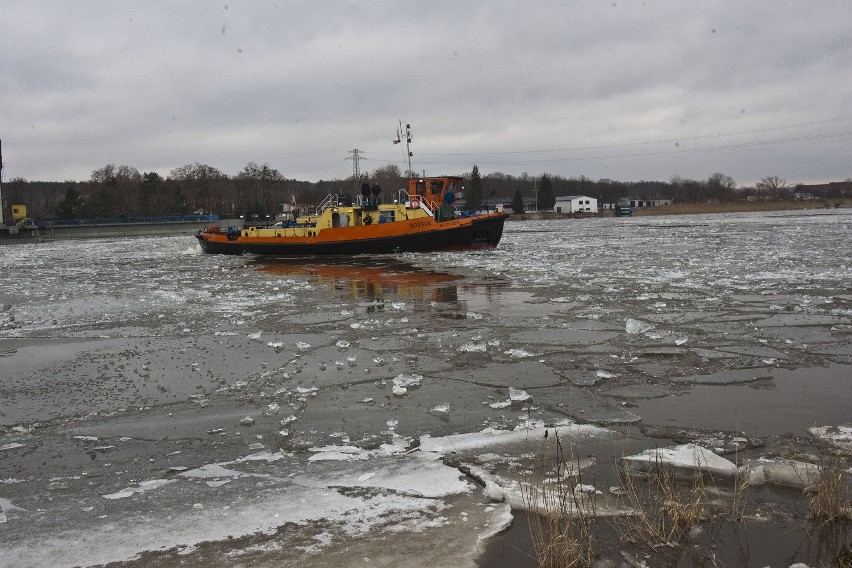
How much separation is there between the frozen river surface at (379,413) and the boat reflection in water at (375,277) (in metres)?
0.99

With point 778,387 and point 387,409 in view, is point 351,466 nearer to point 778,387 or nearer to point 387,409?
point 387,409

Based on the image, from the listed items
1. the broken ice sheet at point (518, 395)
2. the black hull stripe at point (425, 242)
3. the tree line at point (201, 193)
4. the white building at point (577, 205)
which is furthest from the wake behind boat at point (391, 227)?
the white building at point (577, 205)

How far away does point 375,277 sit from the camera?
16266 millimetres

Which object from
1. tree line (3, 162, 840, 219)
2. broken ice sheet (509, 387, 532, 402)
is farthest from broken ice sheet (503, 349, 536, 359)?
tree line (3, 162, 840, 219)

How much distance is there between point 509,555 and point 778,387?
3.48 m

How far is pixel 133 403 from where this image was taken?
559cm

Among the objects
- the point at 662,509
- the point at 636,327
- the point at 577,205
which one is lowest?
the point at 662,509

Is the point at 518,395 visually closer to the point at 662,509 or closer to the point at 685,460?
the point at 685,460

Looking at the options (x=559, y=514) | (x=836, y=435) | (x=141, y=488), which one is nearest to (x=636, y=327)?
(x=836, y=435)

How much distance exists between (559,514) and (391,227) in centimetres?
2216

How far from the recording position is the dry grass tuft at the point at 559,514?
2.83 meters

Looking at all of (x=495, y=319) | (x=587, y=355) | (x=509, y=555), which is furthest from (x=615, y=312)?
(x=509, y=555)

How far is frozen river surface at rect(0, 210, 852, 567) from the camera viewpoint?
3.20 m

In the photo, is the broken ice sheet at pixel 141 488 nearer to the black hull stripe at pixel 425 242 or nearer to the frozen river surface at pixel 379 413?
the frozen river surface at pixel 379 413
